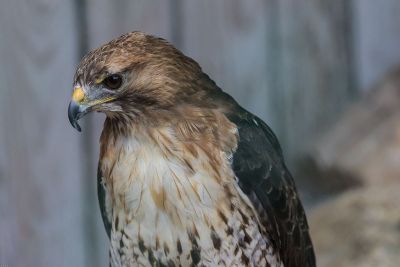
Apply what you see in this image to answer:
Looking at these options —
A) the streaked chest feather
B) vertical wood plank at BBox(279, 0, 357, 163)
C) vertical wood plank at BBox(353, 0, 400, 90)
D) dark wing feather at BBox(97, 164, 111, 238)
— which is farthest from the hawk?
vertical wood plank at BBox(353, 0, 400, 90)

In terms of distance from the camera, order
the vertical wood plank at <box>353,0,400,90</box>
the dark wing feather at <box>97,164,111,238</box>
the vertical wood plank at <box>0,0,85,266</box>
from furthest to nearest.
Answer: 1. the vertical wood plank at <box>353,0,400,90</box>
2. the vertical wood plank at <box>0,0,85,266</box>
3. the dark wing feather at <box>97,164,111,238</box>

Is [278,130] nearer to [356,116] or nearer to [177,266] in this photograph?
[356,116]

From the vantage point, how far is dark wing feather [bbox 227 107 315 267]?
290cm

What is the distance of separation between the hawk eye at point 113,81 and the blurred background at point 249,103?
1.60m

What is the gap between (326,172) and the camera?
4996 millimetres

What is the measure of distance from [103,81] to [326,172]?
2.53 m

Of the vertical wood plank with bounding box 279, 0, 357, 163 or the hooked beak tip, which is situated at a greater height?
the hooked beak tip

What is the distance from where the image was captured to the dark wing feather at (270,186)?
2.90 m

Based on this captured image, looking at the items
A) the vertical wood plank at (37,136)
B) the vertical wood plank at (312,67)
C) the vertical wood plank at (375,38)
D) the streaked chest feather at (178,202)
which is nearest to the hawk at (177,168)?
the streaked chest feather at (178,202)

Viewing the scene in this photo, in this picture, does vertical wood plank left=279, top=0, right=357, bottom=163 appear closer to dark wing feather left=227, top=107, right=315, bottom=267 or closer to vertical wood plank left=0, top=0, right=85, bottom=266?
vertical wood plank left=0, top=0, right=85, bottom=266

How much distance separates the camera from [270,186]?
2963mm

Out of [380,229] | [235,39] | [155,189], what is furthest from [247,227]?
[235,39]

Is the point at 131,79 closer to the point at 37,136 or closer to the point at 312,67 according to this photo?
the point at 37,136

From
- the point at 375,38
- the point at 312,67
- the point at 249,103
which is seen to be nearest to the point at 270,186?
the point at 249,103
